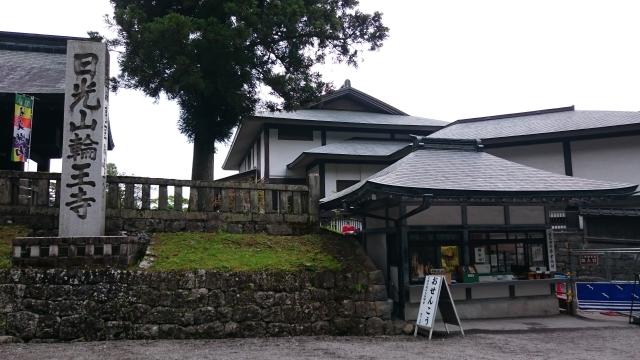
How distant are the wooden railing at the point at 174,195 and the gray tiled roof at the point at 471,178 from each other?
1.29 m

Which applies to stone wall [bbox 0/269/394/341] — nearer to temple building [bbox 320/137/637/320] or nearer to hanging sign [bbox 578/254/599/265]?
temple building [bbox 320/137/637/320]

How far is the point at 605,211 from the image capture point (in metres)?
17.4

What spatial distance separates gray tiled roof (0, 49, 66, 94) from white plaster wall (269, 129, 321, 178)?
400 inches

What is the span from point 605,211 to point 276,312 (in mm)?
14522

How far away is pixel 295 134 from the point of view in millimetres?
23719

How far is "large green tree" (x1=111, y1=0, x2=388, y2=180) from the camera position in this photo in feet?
44.4

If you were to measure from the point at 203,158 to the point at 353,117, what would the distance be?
34.0 feet

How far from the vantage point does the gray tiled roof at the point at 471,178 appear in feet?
31.1

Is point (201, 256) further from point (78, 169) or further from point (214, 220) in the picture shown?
point (78, 169)

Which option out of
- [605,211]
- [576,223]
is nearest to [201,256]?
[576,223]

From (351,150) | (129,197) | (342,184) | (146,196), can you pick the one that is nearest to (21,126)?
(129,197)

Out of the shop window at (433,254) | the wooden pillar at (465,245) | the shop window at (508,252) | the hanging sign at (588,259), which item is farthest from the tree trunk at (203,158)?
the hanging sign at (588,259)

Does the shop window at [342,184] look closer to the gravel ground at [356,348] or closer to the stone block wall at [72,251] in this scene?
the gravel ground at [356,348]

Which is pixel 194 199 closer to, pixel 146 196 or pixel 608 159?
pixel 146 196
